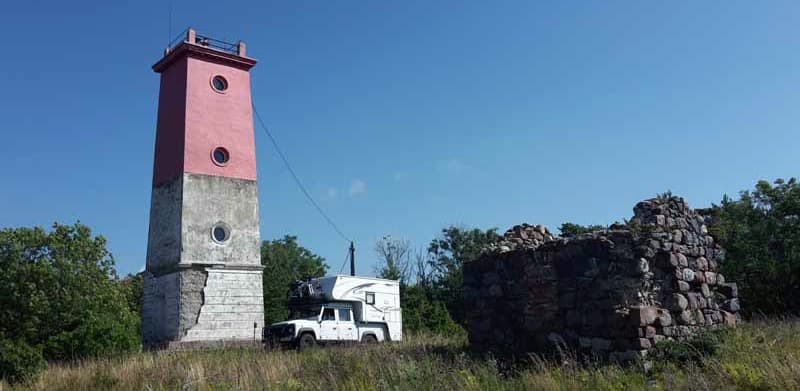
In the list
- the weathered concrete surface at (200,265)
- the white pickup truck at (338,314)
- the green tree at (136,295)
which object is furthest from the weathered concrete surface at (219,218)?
the green tree at (136,295)

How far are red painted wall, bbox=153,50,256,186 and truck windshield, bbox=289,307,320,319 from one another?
21.4 feet

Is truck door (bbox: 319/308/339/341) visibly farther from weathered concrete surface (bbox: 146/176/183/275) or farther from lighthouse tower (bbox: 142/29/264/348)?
weathered concrete surface (bbox: 146/176/183/275)

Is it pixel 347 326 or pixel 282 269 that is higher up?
pixel 282 269

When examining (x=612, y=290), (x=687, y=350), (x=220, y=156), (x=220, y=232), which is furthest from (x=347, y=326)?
(x=687, y=350)

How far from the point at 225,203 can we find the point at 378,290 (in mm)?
6668

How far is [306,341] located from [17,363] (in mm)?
7162

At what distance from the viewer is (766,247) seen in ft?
61.0

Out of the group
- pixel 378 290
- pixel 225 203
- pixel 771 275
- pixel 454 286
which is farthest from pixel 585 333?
pixel 454 286

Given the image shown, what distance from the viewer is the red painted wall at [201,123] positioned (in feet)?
75.5

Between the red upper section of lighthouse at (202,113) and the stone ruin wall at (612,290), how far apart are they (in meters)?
15.1

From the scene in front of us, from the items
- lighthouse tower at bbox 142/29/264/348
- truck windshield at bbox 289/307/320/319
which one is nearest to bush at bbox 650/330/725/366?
truck windshield at bbox 289/307/320/319

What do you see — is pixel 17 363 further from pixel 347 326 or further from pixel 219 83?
pixel 219 83

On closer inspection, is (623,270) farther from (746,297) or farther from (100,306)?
(100,306)

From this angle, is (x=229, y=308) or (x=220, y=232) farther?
(x=220, y=232)
